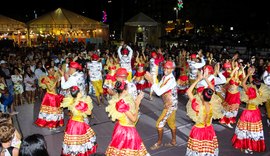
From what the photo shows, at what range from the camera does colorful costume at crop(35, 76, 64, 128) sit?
781 cm

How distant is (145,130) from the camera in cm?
784

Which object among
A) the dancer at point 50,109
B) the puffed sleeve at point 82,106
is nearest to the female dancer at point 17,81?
the dancer at point 50,109

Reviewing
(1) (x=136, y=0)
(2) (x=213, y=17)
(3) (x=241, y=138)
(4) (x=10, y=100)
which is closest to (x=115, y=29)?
(1) (x=136, y=0)

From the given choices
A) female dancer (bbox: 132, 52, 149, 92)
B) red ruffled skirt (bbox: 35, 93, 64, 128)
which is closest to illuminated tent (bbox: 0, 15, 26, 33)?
female dancer (bbox: 132, 52, 149, 92)

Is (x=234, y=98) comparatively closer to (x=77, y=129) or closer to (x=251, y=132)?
(x=251, y=132)

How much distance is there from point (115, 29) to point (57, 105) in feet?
112

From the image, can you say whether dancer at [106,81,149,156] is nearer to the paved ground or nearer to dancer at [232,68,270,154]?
the paved ground

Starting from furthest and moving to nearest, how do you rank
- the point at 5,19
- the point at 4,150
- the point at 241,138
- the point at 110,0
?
1. the point at 110,0
2. the point at 5,19
3. the point at 241,138
4. the point at 4,150

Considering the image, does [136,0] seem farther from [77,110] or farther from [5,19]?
[77,110]

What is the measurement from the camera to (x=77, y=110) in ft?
17.8

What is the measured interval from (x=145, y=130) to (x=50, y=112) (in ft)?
8.59

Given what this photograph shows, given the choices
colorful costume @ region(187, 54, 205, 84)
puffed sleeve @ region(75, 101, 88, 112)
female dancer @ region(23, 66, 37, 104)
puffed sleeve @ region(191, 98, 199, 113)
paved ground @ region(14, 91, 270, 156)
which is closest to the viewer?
puffed sleeve @ region(191, 98, 199, 113)

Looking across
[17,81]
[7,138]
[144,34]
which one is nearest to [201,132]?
[7,138]

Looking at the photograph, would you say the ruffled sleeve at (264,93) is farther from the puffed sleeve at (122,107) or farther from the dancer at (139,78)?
the dancer at (139,78)
